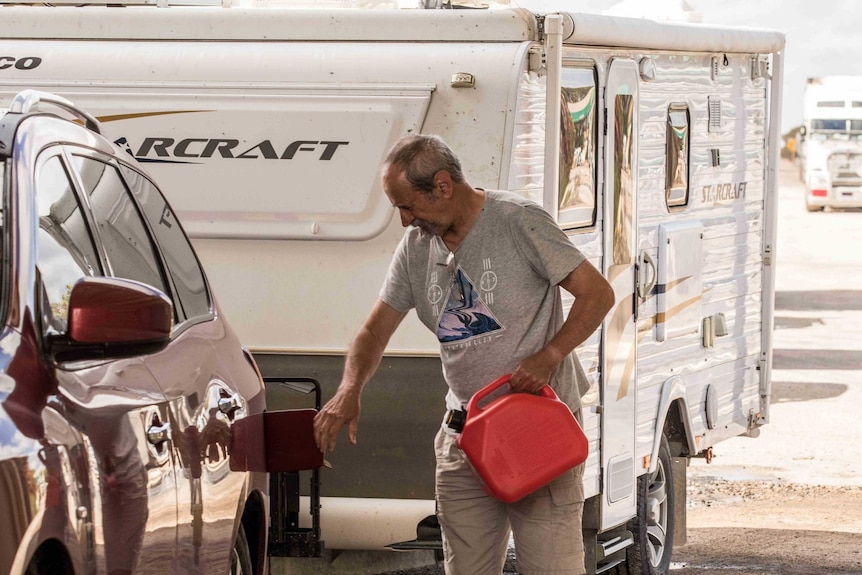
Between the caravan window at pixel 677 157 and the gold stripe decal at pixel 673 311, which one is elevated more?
the caravan window at pixel 677 157

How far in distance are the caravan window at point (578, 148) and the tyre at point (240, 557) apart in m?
2.15

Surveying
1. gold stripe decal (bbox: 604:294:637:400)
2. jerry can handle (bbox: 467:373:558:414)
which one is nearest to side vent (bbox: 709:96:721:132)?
gold stripe decal (bbox: 604:294:637:400)

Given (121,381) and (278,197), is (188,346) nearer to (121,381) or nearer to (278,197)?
(121,381)

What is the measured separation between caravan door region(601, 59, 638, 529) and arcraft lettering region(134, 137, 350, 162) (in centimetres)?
135

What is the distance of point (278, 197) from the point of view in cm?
626

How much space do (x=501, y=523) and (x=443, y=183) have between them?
3.65ft

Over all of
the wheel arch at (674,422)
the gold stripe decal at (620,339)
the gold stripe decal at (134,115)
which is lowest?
the wheel arch at (674,422)

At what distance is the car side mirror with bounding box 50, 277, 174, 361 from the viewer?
3.20 metres

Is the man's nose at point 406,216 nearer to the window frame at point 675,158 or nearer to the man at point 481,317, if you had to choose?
the man at point 481,317

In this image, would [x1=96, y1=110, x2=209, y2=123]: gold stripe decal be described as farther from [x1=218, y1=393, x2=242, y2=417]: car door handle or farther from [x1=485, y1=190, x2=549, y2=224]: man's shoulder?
[x1=218, y1=393, x2=242, y2=417]: car door handle

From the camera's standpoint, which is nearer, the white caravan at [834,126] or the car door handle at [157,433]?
the car door handle at [157,433]

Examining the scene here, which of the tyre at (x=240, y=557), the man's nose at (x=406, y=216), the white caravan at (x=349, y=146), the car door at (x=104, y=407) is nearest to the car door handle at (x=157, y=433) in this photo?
the car door at (x=104, y=407)

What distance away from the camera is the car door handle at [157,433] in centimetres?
368

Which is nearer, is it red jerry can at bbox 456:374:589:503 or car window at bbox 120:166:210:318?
car window at bbox 120:166:210:318
